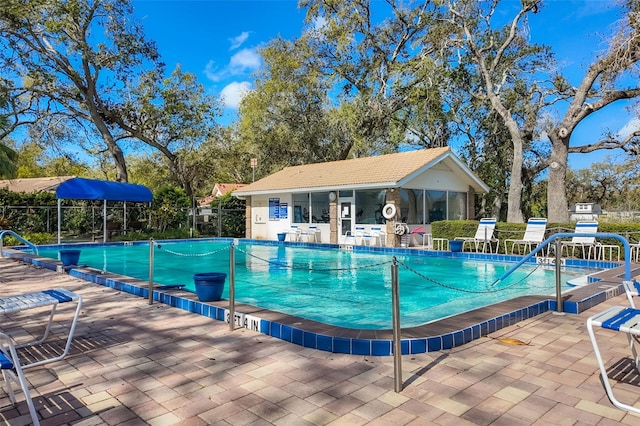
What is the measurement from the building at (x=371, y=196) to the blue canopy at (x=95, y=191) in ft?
18.1

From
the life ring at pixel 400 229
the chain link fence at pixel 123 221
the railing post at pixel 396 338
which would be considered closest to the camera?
the railing post at pixel 396 338

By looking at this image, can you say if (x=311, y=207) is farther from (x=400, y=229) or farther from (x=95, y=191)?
(x=95, y=191)

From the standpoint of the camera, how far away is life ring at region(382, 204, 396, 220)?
1603cm

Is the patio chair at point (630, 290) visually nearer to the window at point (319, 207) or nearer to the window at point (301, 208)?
the window at point (319, 207)

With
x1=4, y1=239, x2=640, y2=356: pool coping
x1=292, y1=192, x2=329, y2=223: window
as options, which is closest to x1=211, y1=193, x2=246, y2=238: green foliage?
x1=292, y1=192, x2=329, y2=223: window

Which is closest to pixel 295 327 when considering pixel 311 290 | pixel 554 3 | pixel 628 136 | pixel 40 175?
pixel 311 290

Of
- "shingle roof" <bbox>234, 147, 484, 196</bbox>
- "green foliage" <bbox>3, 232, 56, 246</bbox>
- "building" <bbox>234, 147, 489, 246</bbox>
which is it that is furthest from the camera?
"green foliage" <bbox>3, 232, 56, 246</bbox>

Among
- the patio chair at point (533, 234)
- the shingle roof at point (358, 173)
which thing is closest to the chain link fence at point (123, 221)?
the shingle roof at point (358, 173)

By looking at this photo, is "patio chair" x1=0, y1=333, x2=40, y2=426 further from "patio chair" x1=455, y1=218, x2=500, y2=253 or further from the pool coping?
"patio chair" x1=455, y1=218, x2=500, y2=253

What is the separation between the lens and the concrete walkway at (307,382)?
2766 mm

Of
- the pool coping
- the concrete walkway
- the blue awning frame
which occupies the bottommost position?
the concrete walkway

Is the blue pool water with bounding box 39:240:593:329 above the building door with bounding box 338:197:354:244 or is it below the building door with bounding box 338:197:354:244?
below

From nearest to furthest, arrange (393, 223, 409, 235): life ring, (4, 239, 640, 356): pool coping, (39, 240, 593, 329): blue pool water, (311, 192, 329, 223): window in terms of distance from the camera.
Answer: (4, 239, 640, 356): pool coping, (39, 240, 593, 329): blue pool water, (393, 223, 409, 235): life ring, (311, 192, 329, 223): window

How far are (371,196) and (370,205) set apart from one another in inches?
14.4
